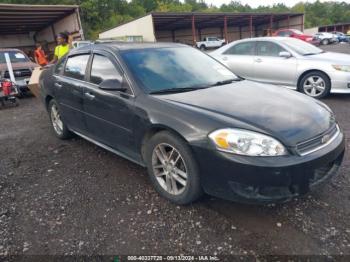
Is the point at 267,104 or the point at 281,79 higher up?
the point at 267,104

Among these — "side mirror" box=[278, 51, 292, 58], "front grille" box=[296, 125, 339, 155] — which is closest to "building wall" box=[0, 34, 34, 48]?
"side mirror" box=[278, 51, 292, 58]

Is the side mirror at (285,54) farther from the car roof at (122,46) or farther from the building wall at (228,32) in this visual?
the building wall at (228,32)

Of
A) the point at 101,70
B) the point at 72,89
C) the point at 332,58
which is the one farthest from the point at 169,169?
the point at 332,58

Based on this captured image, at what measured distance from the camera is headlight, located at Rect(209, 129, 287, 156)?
2301 millimetres

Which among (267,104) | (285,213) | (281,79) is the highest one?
(267,104)

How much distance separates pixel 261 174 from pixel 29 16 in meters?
22.1

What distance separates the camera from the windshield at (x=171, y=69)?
10.4 feet

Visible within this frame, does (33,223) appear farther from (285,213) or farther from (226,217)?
(285,213)

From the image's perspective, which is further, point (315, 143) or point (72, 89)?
point (72, 89)

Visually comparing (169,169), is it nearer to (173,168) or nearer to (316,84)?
(173,168)

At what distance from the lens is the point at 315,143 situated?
2.48 metres

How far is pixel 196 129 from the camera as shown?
2.50m

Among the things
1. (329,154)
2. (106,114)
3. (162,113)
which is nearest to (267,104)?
(329,154)

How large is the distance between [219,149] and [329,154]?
0.96 m
